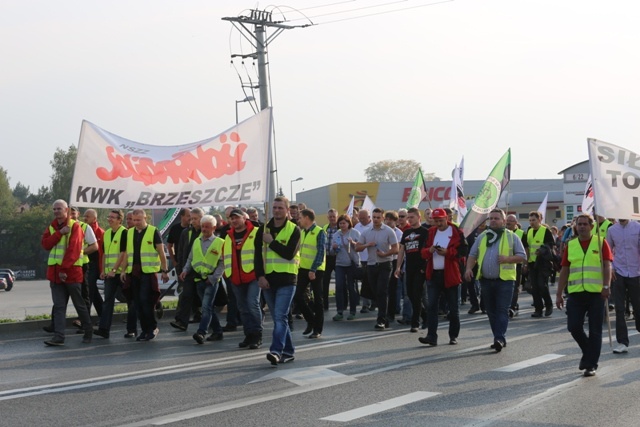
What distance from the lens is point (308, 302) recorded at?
14.5 meters

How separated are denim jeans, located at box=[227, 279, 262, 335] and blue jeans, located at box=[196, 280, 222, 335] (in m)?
0.91

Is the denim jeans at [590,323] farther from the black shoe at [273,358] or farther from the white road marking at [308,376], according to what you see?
the black shoe at [273,358]

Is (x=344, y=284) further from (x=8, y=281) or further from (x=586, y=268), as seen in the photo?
(x=8, y=281)

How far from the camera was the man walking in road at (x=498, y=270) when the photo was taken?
12.6 m

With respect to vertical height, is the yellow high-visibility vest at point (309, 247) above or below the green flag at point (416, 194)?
below

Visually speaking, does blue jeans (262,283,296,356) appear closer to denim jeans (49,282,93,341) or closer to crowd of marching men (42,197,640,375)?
crowd of marching men (42,197,640,375)

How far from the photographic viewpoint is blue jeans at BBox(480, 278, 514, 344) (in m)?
12.5

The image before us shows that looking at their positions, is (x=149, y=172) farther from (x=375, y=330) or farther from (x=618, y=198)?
(x=618, y=198)

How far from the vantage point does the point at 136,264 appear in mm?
14242

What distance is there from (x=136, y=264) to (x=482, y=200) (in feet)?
25.6

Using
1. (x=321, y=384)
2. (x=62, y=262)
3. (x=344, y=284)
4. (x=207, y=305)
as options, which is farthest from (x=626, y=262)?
(x=62, y=262)

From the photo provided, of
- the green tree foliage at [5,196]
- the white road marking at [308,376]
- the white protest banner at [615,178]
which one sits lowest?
the white road marking at [308,376]

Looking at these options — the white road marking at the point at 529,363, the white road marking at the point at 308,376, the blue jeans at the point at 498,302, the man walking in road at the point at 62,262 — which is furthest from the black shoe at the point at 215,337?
the white road marking at the point at 529,363

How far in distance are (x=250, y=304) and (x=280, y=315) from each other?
1.42 meters
